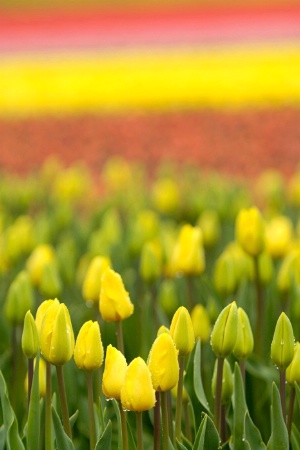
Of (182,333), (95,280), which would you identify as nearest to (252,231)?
(95,280)

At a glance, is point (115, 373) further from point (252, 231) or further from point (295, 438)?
point (252, 231)

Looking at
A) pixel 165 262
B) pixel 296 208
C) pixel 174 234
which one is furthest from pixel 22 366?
pixel 296 208

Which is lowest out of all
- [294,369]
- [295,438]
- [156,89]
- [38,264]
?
[295,438]

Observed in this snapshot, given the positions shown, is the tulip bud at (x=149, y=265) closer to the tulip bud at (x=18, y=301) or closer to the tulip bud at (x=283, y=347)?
the tulip bud at (x=18, y=301)

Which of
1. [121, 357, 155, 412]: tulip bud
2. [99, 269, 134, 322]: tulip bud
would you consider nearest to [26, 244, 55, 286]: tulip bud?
[99, 269, 134, 322]: tulip bud

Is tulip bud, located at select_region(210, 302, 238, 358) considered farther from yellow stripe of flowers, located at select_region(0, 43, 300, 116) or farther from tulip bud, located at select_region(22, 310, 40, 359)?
yellow stripe of flowers, located at select_region(0, 43, 300, 116)

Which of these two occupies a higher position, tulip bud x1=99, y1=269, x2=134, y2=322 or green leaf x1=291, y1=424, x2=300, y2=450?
tulip bud x1=99, y1=269, x2=134, y2=322

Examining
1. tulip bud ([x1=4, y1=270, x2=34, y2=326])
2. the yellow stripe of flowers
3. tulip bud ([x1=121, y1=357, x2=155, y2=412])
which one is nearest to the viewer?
tulip bud ([x1=121, y1=357, x2=155, y2=412])
